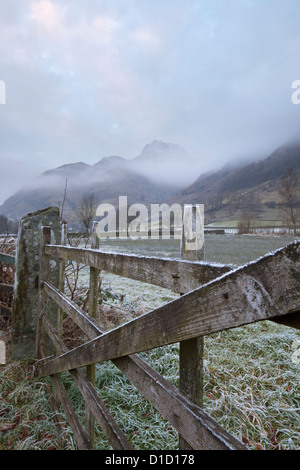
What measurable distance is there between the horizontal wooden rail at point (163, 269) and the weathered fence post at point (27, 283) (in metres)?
2.18

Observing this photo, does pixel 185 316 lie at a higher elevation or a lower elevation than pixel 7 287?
higher

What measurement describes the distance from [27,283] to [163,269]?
3132mm

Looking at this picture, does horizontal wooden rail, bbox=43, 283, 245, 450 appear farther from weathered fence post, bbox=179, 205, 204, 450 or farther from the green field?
the green field

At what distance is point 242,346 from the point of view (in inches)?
158

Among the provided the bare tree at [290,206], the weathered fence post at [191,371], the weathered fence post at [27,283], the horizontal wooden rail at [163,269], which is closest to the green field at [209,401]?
the weathered fence post at [27,283]

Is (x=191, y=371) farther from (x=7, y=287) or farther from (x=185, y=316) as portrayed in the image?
(x=7, y=287)

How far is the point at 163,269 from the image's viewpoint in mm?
1124

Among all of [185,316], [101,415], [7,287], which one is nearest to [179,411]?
[185,316]

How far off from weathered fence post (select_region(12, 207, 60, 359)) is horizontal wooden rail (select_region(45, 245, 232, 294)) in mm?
2176

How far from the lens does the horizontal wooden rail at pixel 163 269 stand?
909mm

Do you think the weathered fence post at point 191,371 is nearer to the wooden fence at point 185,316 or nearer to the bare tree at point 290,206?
the wooden fence at point 185,316

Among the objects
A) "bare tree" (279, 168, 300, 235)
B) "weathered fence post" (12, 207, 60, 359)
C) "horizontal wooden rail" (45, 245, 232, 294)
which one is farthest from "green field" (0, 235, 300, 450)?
"bare tree" (279, 168, 300, 235)

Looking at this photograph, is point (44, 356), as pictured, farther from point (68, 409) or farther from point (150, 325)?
point (150, 325)

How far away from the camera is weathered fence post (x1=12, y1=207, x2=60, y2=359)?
361 cm
